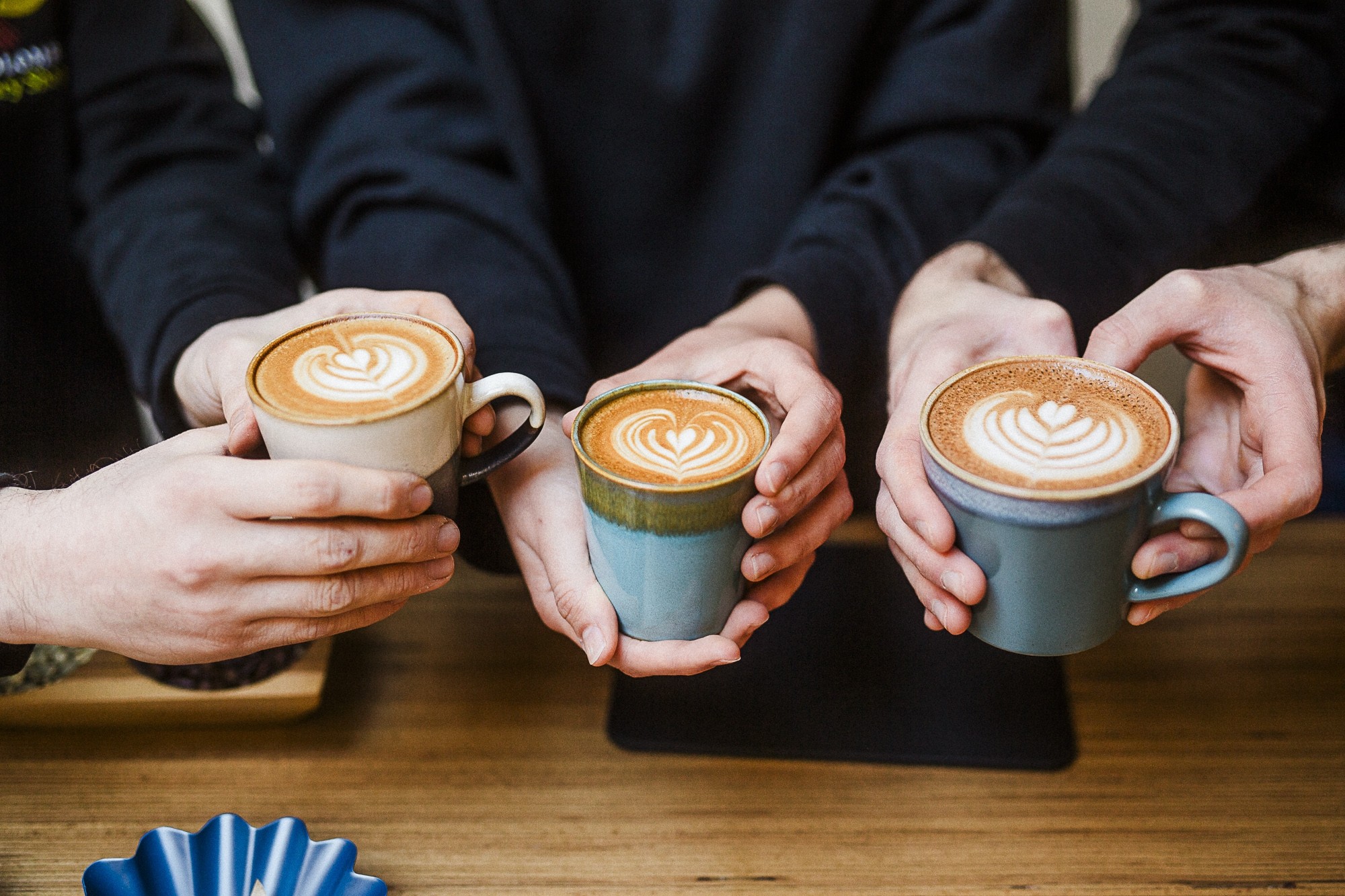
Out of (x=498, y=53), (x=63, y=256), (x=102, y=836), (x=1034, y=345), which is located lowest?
(x=102, y=836)

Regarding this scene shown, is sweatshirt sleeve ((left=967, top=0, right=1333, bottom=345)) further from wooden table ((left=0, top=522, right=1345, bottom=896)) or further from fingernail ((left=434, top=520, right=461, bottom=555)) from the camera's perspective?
fingernail ((left=434, top=520, right=461, bottom=555))

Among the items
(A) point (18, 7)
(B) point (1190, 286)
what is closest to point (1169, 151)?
(B) point (1190, 286)

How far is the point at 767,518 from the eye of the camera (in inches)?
30.0

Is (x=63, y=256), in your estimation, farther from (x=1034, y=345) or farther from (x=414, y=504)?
(x=1034, y=345)

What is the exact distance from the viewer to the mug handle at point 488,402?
2.59 feet

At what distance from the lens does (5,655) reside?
0.83 meters

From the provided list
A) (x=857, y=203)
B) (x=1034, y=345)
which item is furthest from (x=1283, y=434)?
(x=857, y=203)

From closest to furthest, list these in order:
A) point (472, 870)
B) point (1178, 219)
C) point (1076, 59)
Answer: point (472, 870), point (1178, 219), point (1076, 59)

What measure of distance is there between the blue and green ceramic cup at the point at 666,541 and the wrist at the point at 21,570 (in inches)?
17.5

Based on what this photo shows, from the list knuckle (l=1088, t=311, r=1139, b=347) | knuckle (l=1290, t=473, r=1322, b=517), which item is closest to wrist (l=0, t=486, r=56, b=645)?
knuckle (l=1088, t=311, r=1139, b=347)

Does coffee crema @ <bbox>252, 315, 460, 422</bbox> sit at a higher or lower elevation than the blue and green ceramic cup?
higher

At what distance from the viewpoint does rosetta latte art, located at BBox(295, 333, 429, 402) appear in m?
0.74

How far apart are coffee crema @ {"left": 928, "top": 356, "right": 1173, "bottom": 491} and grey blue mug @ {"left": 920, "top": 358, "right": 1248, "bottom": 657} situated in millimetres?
14

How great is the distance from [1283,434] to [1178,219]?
0.48 metres
